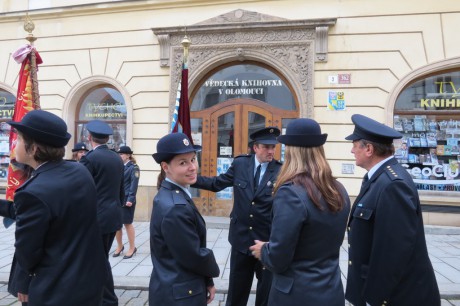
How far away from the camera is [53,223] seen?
85.1 inches

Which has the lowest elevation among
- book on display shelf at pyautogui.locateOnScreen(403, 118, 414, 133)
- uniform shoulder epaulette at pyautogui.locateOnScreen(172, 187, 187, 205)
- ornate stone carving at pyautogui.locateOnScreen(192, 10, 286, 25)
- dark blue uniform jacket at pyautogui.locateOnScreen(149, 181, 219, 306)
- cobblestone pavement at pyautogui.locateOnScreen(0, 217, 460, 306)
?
cobblestone pavement at pyautogui.locateOnScreen(0, 217, 460, 306)

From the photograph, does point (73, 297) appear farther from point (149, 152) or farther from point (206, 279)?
point (149, 152)

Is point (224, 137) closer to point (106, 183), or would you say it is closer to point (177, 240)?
point (106, 183)

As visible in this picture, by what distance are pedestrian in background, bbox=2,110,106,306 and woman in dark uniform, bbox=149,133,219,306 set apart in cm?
46

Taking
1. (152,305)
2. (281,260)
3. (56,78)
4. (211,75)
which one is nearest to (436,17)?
(211,75)

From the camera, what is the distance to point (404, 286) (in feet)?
7.45

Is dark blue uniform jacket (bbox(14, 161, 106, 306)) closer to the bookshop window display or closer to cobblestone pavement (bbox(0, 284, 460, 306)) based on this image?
cobblestone pavement (bbox(0, 284, 460, 306))

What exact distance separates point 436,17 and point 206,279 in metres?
7.93

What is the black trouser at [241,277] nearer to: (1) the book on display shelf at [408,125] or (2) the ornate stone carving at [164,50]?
(1) the book on display shelf at [408,125]

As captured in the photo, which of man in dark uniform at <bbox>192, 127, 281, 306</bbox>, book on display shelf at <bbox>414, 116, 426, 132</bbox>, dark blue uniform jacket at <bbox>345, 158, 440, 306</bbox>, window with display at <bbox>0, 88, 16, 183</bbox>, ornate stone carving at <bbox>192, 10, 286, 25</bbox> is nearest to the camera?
dark blue uniform jacket at <bbox>345, 158, 440, 306</bbox>

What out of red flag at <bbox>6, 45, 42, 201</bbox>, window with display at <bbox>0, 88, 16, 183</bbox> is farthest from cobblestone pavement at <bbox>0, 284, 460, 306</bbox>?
window with display at <bbox>0, 88, 16, 183</bbox>

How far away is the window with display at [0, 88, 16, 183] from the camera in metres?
10.4

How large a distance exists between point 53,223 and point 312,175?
64.2 inches

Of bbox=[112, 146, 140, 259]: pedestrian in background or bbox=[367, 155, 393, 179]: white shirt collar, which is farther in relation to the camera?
bbox=[112, 146, 140, 259]: pedestrian in background
